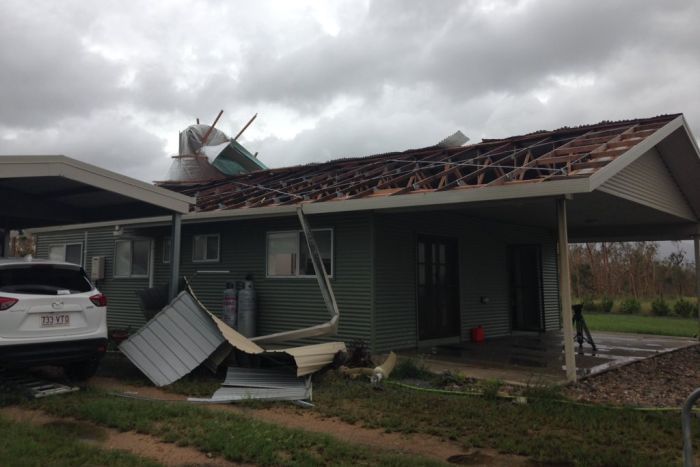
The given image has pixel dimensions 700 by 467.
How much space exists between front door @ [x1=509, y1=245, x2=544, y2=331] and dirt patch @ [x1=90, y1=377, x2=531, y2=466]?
348 inches

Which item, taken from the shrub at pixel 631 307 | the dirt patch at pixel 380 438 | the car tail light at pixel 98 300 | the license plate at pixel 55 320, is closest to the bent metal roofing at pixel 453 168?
the dirt patch at pixel 380 438

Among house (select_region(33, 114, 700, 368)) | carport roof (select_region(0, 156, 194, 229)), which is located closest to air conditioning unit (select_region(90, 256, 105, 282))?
house (select_region(33, 114, 700, 368))

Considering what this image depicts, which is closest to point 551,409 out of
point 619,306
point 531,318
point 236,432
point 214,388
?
point 236,432

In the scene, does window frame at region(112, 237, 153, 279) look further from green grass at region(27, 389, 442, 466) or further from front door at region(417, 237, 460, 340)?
green grass at region(27, 389, 442, 466)

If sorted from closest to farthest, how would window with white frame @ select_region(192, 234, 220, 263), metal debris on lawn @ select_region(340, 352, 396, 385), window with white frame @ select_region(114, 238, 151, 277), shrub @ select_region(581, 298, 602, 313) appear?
metal debris on lawn @ select_region(340, 352, 396, 385) → window with white frame @ select_region(192, 234, 220, 263) → window with white frame @ select_region(114, 238, 151, 277) → shrub @ select_region(581, 298, 602, 313)

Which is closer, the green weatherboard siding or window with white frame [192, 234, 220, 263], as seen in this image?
the green weatherboard siding

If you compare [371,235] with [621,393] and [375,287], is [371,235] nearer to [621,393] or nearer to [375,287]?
[375,287]

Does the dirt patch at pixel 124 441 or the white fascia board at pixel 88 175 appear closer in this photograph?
the dirt patch at pixel 124 441

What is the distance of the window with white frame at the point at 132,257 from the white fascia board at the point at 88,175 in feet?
16.7

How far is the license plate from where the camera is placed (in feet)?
20.5

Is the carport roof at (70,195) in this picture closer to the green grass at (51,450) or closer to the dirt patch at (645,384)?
the green grass at (51,450)

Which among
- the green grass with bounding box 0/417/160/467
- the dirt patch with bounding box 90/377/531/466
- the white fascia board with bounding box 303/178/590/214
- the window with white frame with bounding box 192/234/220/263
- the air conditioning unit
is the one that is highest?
the white fascia board with bounding box 303/178/590/214

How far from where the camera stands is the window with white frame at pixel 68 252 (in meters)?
14.7

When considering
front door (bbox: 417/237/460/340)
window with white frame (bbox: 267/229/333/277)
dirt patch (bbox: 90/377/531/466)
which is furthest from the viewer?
front door (bbox: 417/237/460/340)
